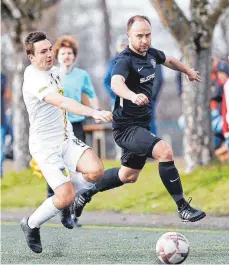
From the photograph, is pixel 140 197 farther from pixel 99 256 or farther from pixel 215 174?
pixel 99 256

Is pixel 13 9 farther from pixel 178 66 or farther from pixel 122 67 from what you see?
pixel 122 67

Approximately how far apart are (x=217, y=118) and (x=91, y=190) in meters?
5.83

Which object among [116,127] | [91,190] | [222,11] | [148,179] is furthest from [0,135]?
[116,127]

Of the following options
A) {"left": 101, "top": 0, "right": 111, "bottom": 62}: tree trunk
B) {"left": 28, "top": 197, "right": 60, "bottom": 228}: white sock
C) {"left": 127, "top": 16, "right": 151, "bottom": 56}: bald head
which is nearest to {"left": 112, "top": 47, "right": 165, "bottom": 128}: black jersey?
{"left": 127, "top": 16, "right": 151, "bottom": 56}: bald head

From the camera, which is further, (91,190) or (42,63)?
(91,190)

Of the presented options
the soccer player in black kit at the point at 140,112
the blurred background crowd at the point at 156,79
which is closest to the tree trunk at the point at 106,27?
the blurred background crowd at the point at 156,79

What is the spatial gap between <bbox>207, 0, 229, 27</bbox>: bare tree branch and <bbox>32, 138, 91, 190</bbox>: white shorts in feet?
19.7

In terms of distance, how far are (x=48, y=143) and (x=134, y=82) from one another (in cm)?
100

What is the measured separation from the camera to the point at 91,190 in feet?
32.3

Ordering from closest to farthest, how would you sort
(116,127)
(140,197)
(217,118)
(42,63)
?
1. (42,63)
2. (116,127)
3. (140,197)
4. (217,118)

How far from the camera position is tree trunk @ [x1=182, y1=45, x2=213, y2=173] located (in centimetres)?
1377

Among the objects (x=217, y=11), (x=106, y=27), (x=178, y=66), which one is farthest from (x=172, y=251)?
(x=106, y=27)

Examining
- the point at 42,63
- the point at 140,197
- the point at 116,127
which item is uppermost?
the point at 42,63

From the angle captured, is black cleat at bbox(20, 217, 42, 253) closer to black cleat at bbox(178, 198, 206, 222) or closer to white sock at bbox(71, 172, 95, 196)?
white sock at bbox(71, 172, 95, 196)
